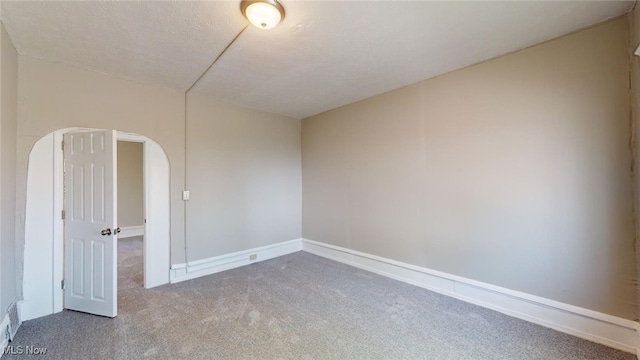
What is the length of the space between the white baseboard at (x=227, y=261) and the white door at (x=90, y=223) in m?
0.87

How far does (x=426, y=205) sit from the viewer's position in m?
3.23

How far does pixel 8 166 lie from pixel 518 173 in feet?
15.5

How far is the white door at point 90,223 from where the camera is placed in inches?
103

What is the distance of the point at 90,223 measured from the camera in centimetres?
268

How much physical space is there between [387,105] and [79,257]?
161 inches

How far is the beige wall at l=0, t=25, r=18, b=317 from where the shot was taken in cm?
212

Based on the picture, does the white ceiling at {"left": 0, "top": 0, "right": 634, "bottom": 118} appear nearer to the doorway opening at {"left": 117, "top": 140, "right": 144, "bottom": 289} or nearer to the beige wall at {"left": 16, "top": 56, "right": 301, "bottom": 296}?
the beige wall at {"left": 16, "top": 56, "right": 301, "bottom": 296}

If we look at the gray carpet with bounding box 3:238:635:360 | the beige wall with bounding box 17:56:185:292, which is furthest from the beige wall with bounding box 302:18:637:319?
the beige wall with bounding box 17:56:185:292

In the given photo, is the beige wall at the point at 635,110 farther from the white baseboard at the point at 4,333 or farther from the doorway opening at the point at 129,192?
the doorway opening at the point at 129,192

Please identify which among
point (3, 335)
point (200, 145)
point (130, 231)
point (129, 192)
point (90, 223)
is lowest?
point (3, 335)

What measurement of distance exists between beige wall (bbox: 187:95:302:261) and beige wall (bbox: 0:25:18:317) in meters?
1.59

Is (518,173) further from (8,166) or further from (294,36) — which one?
(8,166)

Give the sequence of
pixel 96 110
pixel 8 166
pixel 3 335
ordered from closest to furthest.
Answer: pixel 3 335 → pixel 8 166 → pixel 96 110

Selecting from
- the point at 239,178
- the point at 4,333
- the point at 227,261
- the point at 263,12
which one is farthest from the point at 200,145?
the point at 4,333
